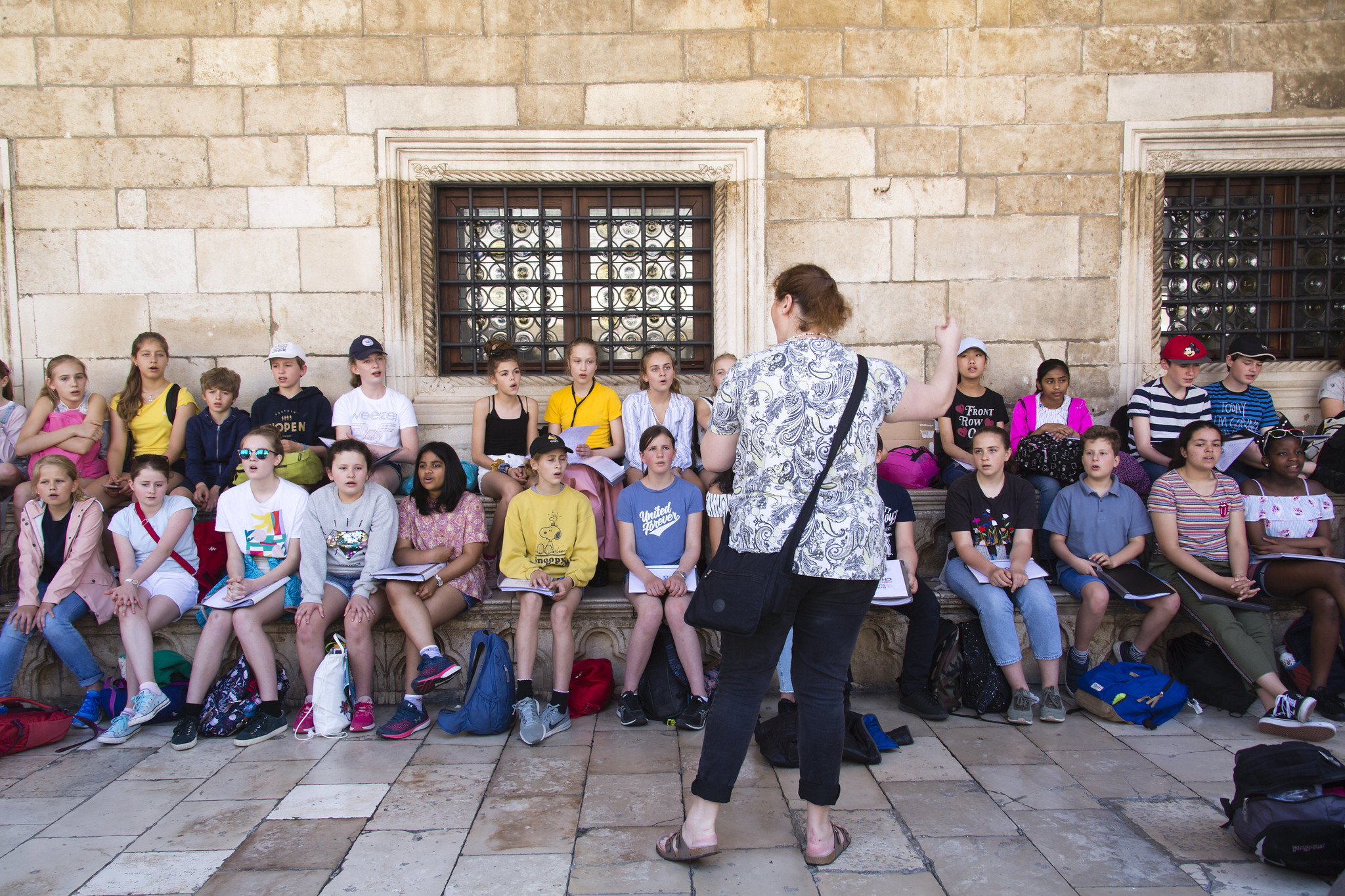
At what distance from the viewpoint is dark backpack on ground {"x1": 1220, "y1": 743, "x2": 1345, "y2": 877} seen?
271 centimetres

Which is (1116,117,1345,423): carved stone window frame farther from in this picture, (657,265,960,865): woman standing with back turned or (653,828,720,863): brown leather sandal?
(653,828,720,863): brown leather sandal

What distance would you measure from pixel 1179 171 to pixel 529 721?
594cm

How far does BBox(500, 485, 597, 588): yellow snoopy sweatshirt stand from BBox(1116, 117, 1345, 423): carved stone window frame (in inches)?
167

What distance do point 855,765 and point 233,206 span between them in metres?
5.51

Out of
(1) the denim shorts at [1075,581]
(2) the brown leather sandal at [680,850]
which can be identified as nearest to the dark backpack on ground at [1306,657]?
(1) the denim shorts at [1075,581]

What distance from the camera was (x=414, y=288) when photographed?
239 inches

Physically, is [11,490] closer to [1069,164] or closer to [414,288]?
[414,288]

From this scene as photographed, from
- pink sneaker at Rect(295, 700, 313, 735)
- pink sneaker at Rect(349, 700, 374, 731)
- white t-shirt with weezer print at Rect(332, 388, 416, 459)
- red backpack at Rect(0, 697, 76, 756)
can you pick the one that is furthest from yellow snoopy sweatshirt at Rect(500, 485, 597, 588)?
red backpack at Rect(0, 697, 76, 756)

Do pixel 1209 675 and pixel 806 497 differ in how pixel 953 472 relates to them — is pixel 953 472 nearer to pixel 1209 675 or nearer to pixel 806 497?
pixel 1209 675

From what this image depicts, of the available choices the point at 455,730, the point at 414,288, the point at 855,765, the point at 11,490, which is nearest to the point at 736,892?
the point at 855,765

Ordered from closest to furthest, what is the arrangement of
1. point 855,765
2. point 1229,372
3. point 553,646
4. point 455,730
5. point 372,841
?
point 372,841, point 855,765, point 455,730, point 553,646, point 1229,372

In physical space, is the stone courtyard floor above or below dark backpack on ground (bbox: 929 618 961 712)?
below

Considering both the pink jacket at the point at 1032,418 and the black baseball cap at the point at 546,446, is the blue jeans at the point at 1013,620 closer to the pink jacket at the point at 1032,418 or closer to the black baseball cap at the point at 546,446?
the pink jacket at the point at 1032,418

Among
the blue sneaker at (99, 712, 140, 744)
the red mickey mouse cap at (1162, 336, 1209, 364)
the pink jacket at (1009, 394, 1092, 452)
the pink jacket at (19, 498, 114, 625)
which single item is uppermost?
the red mickey mouse cap at (1162, 336, 1209, 364)
